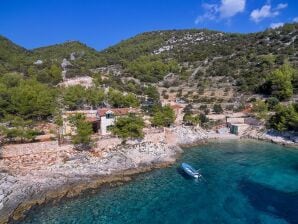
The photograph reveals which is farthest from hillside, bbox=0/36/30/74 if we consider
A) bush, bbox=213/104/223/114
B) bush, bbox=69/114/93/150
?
bush, bbox=213/104/223/114

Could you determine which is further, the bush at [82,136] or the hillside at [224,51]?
the hillside at [224,51]

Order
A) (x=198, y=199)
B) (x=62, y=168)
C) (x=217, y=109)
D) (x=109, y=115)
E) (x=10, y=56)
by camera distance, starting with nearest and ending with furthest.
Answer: (x=198, y=199) → (x=62, y=168) → (x=109, y=115) → (x=217, y=109) → (x=10, y=56)

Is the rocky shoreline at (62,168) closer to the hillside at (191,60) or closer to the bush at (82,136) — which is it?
the bush at (82,136)

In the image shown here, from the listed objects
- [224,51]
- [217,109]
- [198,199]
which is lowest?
[198,199]

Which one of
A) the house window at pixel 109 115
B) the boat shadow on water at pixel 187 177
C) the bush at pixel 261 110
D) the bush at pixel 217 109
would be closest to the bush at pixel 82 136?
the house window at pixel 109 115

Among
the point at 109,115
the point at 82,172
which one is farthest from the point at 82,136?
the point at 109,115

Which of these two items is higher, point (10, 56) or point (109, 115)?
point (10, 56)

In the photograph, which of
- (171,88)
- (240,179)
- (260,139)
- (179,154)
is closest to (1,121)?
(179,154)

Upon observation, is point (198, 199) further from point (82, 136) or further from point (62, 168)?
point (82, 136)
